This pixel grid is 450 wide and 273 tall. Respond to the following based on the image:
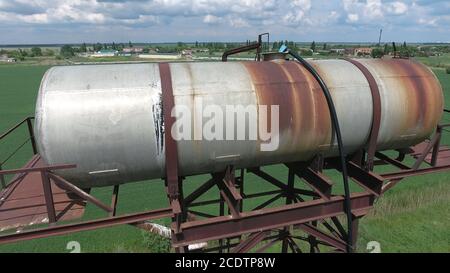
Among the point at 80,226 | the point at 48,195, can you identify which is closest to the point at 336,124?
the point at 80,226

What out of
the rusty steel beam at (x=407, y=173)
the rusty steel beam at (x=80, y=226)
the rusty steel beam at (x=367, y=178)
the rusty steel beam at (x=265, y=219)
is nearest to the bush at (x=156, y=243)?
the rusty steel beam at (x=80, y=226)

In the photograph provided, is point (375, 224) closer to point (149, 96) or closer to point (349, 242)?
point (349, 242)

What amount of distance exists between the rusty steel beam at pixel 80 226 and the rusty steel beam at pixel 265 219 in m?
0.65

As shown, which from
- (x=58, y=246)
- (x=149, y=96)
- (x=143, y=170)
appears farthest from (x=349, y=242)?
(x=58, y=246)

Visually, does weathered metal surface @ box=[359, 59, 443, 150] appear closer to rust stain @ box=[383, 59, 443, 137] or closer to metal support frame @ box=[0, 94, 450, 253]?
rust stain @ box=[383, 59, 443, 137]

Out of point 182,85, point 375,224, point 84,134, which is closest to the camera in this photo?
point 84,134

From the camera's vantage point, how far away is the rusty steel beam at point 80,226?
6.36 metres

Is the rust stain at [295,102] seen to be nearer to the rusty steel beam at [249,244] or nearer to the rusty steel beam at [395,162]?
the rusty steel beam at [249,244]

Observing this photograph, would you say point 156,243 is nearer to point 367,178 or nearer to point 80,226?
point 80,226

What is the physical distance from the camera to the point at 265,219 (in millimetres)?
7156

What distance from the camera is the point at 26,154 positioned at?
27141 mm

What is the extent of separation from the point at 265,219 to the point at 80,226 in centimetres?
379

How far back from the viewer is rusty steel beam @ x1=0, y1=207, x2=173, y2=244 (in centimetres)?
636

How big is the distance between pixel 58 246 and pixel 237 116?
524 inches
